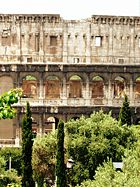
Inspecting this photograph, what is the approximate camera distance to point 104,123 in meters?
40.0

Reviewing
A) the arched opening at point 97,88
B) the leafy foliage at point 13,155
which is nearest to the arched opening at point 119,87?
the arched opening at point 97,88

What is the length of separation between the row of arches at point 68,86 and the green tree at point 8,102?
45.3 meters

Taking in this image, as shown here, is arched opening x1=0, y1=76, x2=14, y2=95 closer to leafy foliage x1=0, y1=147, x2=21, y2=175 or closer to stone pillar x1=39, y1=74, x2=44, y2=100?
stone pillar x1=39, y1=74, x2=44, y2=100

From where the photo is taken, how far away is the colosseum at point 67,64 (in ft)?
192

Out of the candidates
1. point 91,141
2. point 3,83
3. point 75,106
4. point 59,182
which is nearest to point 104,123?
point 91,141

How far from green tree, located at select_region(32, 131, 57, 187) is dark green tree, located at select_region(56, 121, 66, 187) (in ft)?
5.82

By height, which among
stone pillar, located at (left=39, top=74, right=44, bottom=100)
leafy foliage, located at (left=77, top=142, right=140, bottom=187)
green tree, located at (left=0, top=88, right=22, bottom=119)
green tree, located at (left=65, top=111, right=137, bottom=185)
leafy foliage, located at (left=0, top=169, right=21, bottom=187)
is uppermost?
stone pillar, located at (left=39, top=74, right=44, bottom=100)

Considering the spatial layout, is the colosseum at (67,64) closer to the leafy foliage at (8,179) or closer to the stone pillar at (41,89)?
the stone pillar at (41,89)

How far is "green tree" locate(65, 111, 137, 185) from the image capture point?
38250mm

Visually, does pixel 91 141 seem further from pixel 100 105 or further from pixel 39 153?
pixel 100 105

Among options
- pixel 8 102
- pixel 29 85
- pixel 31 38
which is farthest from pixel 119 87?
pixel 8 102

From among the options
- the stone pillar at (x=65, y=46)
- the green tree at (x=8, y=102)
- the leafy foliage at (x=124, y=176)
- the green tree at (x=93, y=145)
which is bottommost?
the leafy foliage at (x=124, y=176)

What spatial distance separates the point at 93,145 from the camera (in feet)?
126

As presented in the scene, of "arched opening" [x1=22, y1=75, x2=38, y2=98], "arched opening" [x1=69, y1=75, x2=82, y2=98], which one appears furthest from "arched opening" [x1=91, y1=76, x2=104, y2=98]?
"arched opening" [x1=22, y1=75, x2=38, y2=98]
